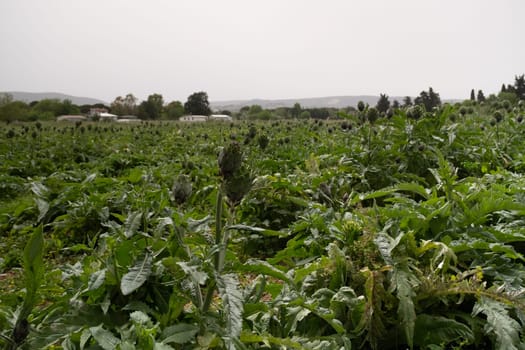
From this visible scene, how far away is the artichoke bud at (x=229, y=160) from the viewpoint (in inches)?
54.9

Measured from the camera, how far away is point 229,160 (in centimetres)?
140

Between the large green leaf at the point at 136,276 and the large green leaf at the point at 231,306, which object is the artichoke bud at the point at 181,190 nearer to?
the large green leaf at the point at 136,276

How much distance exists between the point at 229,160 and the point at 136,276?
527 mm

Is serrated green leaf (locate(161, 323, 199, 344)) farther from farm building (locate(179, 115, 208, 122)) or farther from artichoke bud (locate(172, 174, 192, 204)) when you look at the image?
farm building (locate(179, 115, 208, 122))

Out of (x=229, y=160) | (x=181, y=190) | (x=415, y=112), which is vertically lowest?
(x=181, y=190)

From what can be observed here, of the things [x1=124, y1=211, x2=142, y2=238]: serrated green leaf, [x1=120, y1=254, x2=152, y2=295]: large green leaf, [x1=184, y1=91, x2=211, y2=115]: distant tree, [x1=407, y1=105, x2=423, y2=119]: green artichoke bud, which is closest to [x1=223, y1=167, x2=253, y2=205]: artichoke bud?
[x1=120, y1=254, x2=152, y2=295]: large green leaf

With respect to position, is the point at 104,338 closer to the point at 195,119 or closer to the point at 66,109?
the point at 195,119

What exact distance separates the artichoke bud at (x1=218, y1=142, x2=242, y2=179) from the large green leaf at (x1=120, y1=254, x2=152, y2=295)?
17.5 inches

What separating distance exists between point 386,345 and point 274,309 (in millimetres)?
560

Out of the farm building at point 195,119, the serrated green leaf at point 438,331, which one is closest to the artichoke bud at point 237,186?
the serrated green leaf at point 438,331

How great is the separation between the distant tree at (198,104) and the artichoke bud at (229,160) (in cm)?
4397

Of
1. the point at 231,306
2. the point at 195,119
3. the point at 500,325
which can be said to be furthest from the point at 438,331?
the point at 195,119

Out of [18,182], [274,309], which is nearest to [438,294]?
[274,309]

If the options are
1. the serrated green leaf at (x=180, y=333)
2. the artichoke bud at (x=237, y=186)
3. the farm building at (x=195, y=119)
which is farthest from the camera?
the farm building at (x=195, y=119)
